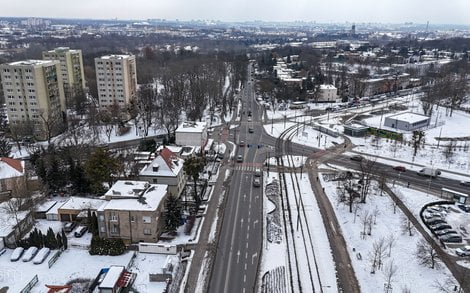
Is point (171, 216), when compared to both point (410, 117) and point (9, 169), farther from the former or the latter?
point (410, 117)

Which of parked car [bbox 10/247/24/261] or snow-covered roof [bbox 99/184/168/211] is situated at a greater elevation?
snow-covered roof [bbox 99/184/168/211]

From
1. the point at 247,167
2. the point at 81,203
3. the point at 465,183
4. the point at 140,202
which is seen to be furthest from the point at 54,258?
the point at 465,183

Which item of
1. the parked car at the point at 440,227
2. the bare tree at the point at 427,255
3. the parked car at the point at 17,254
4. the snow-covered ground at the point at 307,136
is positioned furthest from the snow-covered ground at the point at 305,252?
the snow-covered ground at the point at 307,136

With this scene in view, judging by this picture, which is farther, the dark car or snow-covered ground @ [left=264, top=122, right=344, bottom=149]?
snow-covered ground @ [left=264, top=122, right=344, bottom=149]

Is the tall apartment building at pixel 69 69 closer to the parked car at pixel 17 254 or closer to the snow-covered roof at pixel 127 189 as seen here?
the snow-covered roof at pixel 127 189

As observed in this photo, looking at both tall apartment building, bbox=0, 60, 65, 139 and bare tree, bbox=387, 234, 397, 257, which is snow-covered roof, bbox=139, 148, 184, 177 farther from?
tall apartment building, bbox=0, 60, 65, 139

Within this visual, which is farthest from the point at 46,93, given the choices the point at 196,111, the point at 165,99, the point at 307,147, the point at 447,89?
the point at 447,89

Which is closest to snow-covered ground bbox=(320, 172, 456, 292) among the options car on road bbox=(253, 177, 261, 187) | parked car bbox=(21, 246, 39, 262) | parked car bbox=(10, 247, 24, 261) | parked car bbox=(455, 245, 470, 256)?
parked car bbox=(455, 245, 470, 256)

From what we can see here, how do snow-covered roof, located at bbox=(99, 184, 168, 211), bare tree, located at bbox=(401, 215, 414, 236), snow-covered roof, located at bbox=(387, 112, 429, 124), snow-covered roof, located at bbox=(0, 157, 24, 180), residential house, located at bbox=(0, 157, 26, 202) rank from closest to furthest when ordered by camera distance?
snow-covered roof, located at bbox=(99, 184, 168, 211)
bare tree, located at bbox=(401, 215, 414, 236)
residential house, located at bbox=(0, 157, 26, 202)
snow-covered roof, located at bbox=(0, 157, 24, 180)
snow-covered roof, located at bbox=(387, 112, 429, 124)
